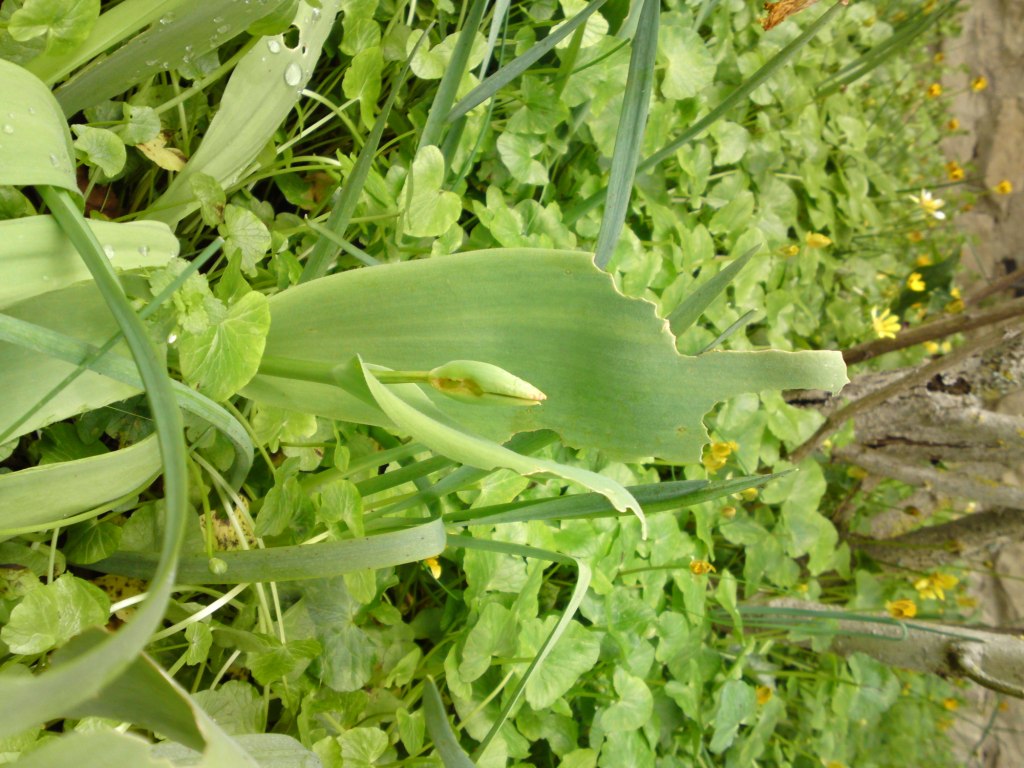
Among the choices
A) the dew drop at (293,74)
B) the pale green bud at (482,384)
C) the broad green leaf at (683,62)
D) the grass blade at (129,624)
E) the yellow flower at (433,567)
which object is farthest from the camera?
the broad green leaf at (683,62)

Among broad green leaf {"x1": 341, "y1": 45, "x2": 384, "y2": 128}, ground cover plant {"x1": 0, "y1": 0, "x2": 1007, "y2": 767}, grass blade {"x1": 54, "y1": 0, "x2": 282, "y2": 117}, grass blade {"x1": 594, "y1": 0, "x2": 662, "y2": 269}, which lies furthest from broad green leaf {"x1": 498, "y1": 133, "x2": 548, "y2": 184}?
grass blade {"x1": 54, "y1": 0, "x2": 282, "y2": 117}

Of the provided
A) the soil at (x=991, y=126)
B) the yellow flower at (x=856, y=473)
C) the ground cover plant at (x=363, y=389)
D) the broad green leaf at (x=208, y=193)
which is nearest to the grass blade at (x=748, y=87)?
the ground cover plant at (x=363, y=389)

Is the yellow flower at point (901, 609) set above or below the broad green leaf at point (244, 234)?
below

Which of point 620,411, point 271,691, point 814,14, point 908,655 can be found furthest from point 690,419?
point 814,14

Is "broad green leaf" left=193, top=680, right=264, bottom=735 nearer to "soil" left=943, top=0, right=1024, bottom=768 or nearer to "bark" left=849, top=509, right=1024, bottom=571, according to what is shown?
"bark" left=849, top=509, right=1024, bottom=571

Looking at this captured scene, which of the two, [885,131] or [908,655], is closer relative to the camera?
[908,655]

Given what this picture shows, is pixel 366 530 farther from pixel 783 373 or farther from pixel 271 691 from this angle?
pixel 783 373

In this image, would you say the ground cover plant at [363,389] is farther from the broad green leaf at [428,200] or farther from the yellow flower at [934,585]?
the yellow flower at [934,585]

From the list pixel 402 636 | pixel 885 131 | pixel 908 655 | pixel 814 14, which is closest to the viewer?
pixel 402 636
